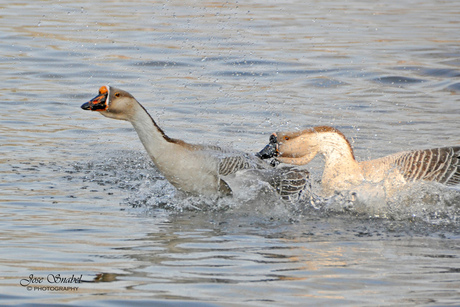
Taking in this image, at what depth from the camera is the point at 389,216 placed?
7059 millimetres

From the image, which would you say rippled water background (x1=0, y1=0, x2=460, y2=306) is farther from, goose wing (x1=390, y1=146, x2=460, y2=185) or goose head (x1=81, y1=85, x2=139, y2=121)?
goose head (x1=81, y1=85, x2=139, y2=121)

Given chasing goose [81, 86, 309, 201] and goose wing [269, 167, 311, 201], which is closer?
chasing goose [81, 86, 309, 201]

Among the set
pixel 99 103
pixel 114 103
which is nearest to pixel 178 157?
pixel 114 103

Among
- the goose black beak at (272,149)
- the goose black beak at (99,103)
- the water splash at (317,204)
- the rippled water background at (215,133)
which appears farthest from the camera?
the goose black beak at (272,149)

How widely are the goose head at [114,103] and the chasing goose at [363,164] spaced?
1535mm

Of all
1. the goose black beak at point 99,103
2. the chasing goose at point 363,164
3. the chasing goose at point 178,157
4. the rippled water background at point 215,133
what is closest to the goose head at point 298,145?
the chasing goose at point 363,164

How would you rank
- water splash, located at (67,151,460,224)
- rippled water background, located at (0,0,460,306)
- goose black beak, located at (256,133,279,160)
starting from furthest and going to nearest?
goose black beak, located at (256,133,279,160), water splash, located at (67,151,460,224), rippled water background, located at (0,0,460,306)

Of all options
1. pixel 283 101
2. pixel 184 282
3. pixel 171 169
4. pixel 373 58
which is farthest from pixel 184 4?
pixel 184 282

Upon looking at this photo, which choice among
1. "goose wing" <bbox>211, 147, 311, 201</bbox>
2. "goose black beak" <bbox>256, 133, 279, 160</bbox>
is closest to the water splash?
"goose wing" <bbox>211, 147, 311, 201</bbox>

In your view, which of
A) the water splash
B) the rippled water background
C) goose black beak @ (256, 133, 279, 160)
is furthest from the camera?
goose black beak @ (256, 133, 279, 160)

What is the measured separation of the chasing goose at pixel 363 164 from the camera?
23.4ft

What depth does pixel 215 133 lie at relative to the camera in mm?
11086

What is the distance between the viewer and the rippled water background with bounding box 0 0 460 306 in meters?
5.28

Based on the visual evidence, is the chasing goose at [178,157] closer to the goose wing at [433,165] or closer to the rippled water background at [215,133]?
the rippled water background at [215,133]
